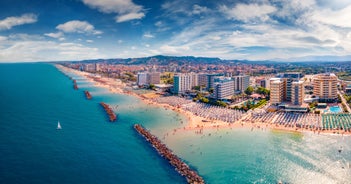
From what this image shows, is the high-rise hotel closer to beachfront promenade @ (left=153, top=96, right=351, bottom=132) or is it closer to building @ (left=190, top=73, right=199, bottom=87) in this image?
beachfront promenade @ (left=153, top=96, right=351, bottom=132)

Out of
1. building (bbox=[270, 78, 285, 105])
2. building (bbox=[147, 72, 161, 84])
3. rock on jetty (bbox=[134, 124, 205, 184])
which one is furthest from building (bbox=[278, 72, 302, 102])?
building (bbox=[147, 72, 161, 84])

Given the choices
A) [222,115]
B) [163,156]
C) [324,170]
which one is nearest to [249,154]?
[324,170]

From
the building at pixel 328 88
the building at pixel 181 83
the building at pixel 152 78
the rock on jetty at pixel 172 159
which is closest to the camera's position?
the rock on jetty at pixel 172 159

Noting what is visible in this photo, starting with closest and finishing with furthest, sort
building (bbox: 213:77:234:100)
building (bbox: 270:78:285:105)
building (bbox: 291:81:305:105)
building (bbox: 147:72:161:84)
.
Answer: building (bbox: 291:81:305:105) → building (bbox: 270:78:285:105) → building (bbox: 213:77:234:100) → building (bbox: 147:72:161:84)

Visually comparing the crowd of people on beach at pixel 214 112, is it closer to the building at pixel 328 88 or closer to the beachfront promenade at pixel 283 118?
the beachfront promenade at pixel 283 118

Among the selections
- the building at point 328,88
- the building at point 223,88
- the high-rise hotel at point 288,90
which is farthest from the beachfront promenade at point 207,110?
the building at point 328,88

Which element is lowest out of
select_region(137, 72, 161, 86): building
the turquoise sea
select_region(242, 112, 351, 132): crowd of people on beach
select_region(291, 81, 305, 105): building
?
the turquoise sea

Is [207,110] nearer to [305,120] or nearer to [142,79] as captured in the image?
[305,120]
